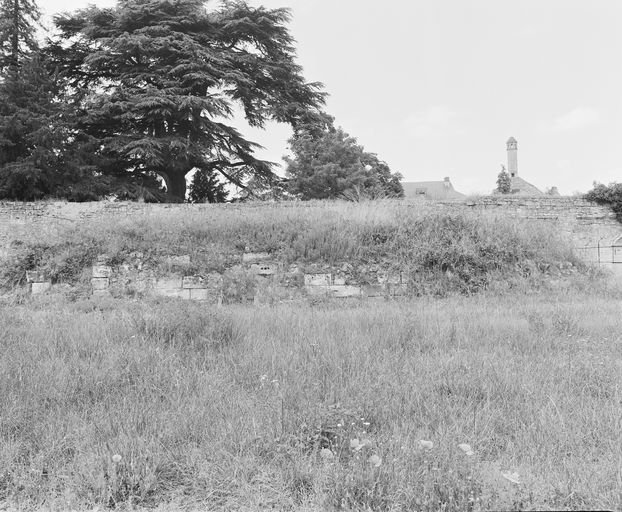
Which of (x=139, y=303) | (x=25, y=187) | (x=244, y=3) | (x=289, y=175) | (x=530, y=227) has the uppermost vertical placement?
(x=244, y=3)

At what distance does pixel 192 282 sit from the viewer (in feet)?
32.3

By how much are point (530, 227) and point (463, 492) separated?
40.2 feet

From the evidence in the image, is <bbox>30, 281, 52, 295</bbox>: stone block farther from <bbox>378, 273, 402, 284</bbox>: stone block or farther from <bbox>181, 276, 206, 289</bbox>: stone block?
<bbox>378, 273, 402, 284</bbox>: stone block

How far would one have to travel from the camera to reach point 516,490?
2189mm

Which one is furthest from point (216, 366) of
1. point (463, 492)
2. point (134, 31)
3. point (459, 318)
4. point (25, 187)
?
point (134, 31)

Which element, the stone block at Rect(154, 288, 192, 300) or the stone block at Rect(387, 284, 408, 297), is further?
the stone block at Rect(387, 284, 408, 297)

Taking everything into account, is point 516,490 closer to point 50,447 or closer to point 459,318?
point 50,447

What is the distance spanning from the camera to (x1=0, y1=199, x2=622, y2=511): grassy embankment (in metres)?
2.28

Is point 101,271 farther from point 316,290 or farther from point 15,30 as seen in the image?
point 15,30

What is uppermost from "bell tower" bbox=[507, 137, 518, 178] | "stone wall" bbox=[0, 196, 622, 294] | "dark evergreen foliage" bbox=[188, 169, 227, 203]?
"bell tower" bbox=[507, 137, 518, 178]

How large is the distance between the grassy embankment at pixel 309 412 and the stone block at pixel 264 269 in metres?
3.89

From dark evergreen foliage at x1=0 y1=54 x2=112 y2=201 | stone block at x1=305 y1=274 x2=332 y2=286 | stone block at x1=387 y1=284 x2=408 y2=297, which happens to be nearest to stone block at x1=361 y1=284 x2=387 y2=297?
stone block at x1=387 y1=284 x2=408 y2=297

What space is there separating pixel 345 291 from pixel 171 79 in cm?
1604

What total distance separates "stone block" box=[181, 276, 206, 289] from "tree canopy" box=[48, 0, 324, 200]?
463 inches
